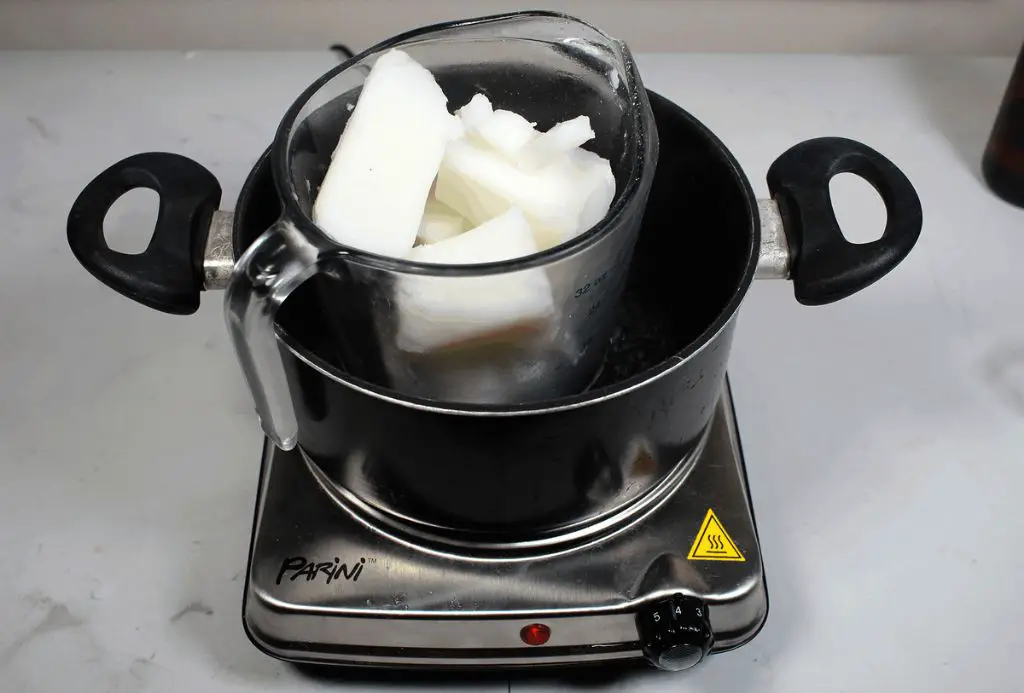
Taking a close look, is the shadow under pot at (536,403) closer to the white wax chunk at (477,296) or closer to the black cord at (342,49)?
the white wax chunk at (477,296)

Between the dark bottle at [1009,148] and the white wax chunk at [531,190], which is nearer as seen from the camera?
the white wax chunk at [531,190]

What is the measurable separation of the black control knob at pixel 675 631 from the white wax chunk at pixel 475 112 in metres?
0.31

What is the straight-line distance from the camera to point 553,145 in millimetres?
542

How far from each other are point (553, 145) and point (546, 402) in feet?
0.56

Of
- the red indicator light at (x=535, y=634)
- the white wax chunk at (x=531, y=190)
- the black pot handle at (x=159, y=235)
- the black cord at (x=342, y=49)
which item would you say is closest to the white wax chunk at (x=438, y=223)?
the white wax chunk at (x=531, y=190)

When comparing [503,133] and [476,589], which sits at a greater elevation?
[503,133]

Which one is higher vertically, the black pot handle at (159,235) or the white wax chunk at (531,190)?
the white wax chunk at (531,190)

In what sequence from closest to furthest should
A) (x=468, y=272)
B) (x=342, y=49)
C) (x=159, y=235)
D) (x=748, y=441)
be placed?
(x=468, y=272) → (x=159, y=235) → (x=748, y=441) → (x=342, y=49)

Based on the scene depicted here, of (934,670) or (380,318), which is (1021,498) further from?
(380,318)

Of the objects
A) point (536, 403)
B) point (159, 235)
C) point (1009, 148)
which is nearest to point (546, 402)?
point (536, 403)

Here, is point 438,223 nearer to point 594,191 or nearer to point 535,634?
point 594,191

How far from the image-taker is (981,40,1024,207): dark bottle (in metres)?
0.83

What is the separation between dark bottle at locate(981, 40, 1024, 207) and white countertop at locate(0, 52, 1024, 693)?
19mm

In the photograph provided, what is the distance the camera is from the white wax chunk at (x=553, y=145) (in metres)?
0.54
